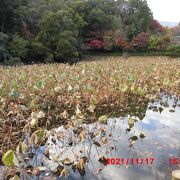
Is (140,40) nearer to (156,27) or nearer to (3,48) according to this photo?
(156,27)

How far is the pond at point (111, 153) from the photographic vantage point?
358 cm

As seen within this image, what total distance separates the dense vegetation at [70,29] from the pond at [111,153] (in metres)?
14.8

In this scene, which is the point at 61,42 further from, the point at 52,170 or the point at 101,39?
the point at 52,170

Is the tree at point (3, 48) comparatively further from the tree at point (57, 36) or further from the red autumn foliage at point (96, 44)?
the red autumn foliage at point (96, 44)

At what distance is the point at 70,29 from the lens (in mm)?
22109

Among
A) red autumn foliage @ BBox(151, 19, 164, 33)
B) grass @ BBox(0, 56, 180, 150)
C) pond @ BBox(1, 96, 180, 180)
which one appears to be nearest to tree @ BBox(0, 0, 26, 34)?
red autumn foliage @ BBox(151, 19, 164, 33)

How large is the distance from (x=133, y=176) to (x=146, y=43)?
77.6 ft

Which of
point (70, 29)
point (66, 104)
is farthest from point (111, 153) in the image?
point (70, 29)

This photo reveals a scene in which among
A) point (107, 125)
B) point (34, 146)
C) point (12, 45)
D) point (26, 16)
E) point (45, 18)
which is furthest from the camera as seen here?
point (26, 16)

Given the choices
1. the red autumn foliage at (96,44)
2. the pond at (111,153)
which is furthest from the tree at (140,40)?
the pond at (111,153)

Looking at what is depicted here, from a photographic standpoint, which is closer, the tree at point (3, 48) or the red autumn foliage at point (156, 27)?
the tree at point (3, 48)

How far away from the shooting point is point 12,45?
20.0 meters

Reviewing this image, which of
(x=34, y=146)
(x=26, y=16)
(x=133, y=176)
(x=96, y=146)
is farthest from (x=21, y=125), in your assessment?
(x=26, y=16)

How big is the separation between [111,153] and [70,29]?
61.3 ft
